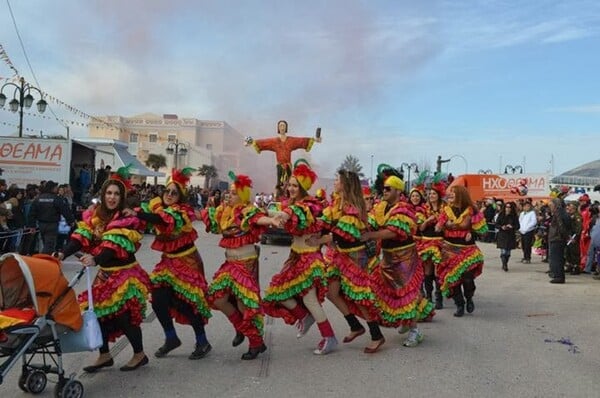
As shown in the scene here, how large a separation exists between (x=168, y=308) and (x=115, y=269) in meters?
0.79

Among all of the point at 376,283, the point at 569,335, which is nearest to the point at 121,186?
the point at 376,283

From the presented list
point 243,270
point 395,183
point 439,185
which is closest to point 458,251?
point 439,185

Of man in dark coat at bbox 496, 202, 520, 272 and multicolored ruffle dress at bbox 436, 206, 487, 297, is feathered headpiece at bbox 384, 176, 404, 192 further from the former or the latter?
man in dark coat at bbox 496, 202, 520, 272

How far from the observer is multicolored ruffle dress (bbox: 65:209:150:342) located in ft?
15.9

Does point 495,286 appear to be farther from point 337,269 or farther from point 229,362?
point 229,362

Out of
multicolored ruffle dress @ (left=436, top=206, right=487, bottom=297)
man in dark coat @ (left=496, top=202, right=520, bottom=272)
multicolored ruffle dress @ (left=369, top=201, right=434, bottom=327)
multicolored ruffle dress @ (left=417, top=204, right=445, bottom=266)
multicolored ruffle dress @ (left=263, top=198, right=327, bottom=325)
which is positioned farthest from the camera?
man in dark coat @ (left=496, top=202, right=520, bottom=272)

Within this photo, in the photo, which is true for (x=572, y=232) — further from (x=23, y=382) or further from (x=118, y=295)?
(x=23, y=382)

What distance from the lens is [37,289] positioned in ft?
13.8

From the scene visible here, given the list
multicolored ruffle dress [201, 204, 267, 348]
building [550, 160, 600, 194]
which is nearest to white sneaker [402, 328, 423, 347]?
multicolored ruffle dress [201, 204, 267, 348]

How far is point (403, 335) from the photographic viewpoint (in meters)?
6.75

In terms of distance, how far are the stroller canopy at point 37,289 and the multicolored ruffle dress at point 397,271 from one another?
301 cm

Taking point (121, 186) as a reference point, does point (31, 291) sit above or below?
below

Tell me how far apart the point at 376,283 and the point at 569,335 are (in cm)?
267

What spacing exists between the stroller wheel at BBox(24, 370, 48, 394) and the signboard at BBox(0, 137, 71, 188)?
14990mm
